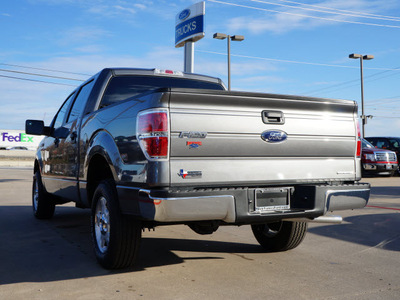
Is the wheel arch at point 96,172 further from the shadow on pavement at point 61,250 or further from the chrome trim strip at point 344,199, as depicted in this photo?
the chrome trim strip at point 344,199

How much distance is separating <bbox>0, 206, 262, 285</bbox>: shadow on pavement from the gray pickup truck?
0.36 meters

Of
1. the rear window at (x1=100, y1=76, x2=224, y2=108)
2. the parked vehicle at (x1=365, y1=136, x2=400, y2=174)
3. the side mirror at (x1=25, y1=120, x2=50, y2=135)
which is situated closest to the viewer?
the rear window at (x1=100, y1=76, x2=224, y2=108)

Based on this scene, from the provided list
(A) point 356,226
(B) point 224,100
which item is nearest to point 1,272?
(B) point 224,100

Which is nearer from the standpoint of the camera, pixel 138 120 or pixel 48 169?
pixel 138 120

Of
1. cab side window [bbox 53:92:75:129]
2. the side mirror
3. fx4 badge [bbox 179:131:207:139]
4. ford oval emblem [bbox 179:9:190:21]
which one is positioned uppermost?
ford oval emblem [bbox 179:9:190:21]

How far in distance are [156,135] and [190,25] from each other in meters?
17.7

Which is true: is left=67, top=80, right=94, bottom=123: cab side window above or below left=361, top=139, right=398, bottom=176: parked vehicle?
above

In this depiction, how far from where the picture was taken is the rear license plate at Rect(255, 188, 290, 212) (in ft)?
12.9

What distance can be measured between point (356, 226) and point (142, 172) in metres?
4.30

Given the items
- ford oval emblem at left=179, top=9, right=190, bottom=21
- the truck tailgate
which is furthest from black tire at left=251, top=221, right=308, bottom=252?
ford oval emblem at left=179, top=9, right=190, bottom=21

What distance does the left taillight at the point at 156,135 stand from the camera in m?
3.61

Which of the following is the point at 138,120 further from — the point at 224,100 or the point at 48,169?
the point at 48,169

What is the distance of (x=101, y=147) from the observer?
179 inches

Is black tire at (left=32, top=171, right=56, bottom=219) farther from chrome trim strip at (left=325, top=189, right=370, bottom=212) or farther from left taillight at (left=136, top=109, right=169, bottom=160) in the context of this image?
chrome trim strip at (left=325, top=189, right=370, bottom=212)
